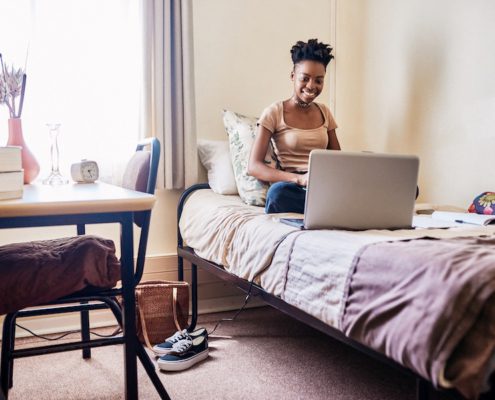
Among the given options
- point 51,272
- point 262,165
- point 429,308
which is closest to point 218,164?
point 262,165

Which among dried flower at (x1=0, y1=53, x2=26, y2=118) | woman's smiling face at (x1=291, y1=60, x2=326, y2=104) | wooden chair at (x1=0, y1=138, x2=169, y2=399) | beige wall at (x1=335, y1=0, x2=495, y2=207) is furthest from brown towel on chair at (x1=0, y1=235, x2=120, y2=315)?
beige wall at (x1=335, y1=0, x2=495, y2=207)

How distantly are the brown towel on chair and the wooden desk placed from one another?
0.36 ft

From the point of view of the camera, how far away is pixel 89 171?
1745mm

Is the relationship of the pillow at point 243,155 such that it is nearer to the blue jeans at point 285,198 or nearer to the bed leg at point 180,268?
the blue jeans at point 285,198

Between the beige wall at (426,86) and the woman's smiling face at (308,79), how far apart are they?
1.97 ft

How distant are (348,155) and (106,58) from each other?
1.47m

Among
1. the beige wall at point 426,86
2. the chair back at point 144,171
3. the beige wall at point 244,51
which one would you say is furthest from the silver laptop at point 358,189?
the beige wall at point 244,51

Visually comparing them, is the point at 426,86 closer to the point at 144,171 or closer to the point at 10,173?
the point at 144,171

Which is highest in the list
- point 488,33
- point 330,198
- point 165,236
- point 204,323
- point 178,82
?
point 488,33

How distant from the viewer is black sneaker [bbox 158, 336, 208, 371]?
1854mm

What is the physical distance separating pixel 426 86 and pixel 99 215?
6.20 ft

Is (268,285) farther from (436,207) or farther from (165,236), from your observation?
(165,236)

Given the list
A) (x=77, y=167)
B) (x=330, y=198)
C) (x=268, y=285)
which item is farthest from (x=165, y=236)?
(x=330, y=198)

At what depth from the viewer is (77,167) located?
5.70 ft
